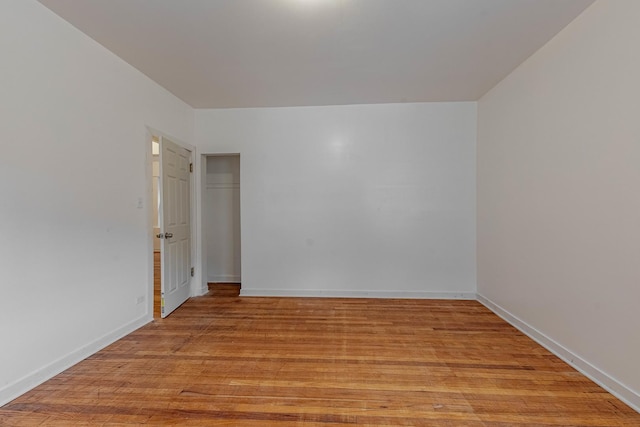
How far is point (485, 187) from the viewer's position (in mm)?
3721

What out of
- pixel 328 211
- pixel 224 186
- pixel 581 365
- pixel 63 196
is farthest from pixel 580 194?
pixel 224 186

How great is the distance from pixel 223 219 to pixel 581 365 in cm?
471

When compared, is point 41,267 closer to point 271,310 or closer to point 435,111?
point 271,310

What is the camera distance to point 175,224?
11.8ft

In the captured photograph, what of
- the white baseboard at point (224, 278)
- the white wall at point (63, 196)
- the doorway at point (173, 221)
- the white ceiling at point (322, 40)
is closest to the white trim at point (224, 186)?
the doorway at point (173, 221)

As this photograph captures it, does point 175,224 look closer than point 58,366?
No

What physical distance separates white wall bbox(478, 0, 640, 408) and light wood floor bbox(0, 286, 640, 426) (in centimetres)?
32

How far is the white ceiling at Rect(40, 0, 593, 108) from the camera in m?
2.09

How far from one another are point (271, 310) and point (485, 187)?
10.1ft

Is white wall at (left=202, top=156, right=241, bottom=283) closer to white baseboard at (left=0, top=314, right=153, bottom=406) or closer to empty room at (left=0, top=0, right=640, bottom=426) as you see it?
empty room at (left=0, top=0, right=640, bottom=426)

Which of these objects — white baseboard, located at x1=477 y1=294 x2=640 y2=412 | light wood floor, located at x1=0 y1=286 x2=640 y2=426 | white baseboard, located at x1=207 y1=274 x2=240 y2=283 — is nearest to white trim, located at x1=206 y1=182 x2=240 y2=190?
white baseboard, located at x1=207 y1=274 x2=240 y2=283

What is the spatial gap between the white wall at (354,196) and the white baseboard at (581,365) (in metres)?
1.04

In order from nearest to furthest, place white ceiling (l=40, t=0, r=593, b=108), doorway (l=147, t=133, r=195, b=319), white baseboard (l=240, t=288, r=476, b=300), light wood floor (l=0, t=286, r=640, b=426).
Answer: light wood floor (l=0, t=286, r=640, b=426) → white ceiling (l=40, t=0, r=593, b=108) → doorway (l=147, t=133, r=195, b=319) → white baseboard (l=240, t=288, r=476, b=300)

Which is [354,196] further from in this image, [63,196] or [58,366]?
[58,366]
